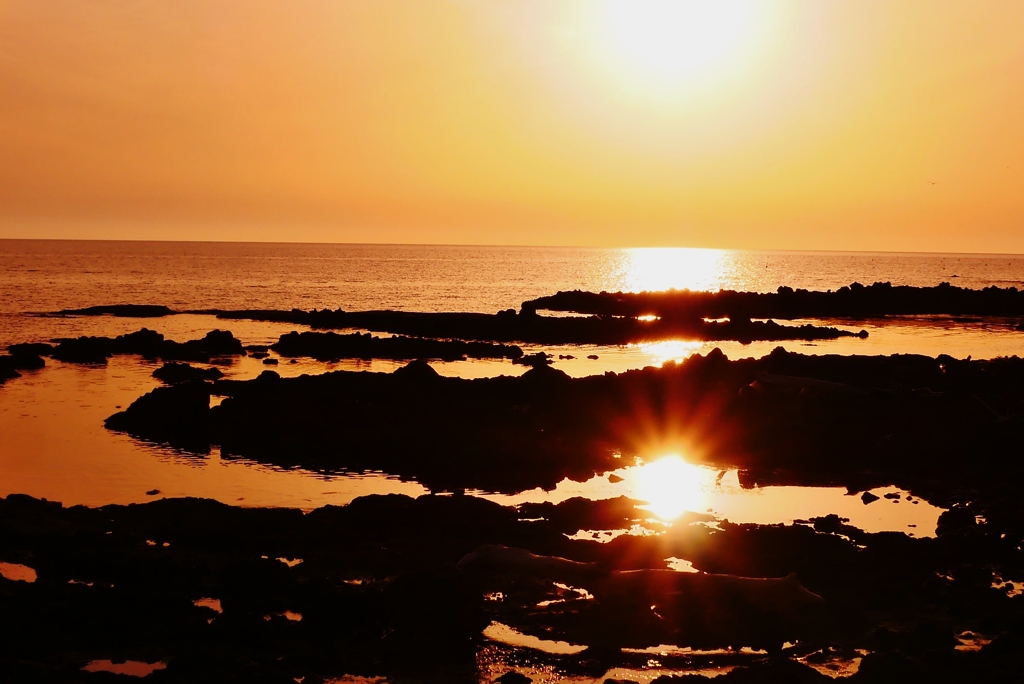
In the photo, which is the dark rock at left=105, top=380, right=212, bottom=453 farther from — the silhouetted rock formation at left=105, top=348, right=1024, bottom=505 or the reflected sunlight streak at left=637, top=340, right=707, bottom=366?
the reflected sunlight streak at left=637, top=340, right=707, bottom=366

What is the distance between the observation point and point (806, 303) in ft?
329

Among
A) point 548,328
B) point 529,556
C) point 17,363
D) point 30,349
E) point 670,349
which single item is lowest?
point 17,363

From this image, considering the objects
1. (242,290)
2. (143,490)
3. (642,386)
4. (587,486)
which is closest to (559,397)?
(642,386)

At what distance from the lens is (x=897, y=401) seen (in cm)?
3100

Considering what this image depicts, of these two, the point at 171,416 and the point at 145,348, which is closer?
the point at 171,416

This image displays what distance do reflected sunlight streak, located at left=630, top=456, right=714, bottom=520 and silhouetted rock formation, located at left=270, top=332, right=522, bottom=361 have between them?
90.1ft

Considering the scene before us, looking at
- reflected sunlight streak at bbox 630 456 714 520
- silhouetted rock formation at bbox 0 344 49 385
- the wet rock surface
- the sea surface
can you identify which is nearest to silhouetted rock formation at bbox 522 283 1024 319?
the sea surface

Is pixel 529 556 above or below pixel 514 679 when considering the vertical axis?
above

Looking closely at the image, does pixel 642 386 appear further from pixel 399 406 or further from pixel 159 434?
pixel 159 434

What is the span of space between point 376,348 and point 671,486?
3548cm

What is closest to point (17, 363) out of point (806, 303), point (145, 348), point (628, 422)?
point (145, 348)

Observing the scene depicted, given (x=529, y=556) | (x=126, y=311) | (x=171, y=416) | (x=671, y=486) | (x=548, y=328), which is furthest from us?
(x=126, y=311)

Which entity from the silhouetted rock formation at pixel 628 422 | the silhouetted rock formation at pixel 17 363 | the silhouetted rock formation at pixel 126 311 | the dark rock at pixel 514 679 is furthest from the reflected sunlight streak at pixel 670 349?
the silhouetted rock formation at pixel 126 311

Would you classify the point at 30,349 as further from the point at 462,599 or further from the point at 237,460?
the point at 462,599
